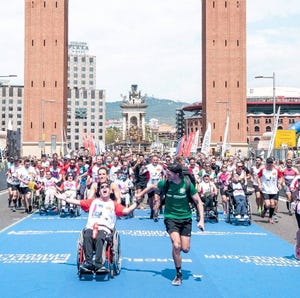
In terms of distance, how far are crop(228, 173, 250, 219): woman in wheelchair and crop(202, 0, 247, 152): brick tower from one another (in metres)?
55.2

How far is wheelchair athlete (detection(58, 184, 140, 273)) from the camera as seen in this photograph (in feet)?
24.1

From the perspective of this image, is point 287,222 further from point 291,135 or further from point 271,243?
point 291,135

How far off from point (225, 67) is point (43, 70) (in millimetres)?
22463

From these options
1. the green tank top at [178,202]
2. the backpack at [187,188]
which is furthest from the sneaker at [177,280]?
the backpack at [187,188]

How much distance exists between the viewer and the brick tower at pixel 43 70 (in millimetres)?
68812

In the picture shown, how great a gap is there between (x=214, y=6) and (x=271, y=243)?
6148 cm

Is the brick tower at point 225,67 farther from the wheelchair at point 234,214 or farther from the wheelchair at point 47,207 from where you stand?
the wheelchair at point 234,214

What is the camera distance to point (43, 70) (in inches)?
2719

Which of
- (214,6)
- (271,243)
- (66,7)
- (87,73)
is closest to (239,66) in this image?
(214,6)

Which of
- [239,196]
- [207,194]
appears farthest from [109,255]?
[207,194]

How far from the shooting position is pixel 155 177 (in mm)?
15219

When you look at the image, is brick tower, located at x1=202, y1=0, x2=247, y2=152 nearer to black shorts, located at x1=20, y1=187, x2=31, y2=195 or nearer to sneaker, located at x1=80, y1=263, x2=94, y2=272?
black shorts, located at x1=20, y1=187, x2=31, y2=195

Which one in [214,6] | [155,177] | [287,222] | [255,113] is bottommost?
[287,222]

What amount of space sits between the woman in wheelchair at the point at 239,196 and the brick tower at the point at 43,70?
56.3 meters
